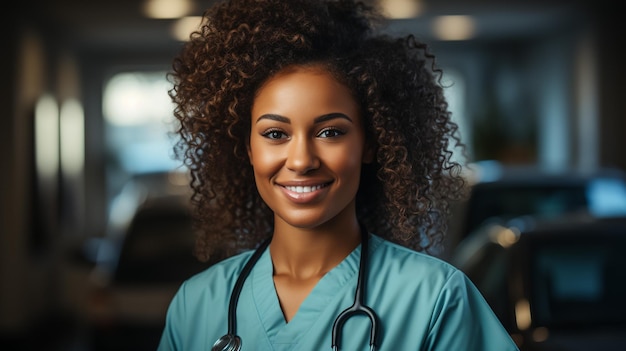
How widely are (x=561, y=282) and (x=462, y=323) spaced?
195 centimetres

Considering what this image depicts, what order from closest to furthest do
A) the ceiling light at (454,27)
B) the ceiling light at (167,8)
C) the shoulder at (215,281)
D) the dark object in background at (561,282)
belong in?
the shoulder at (215,281) < the dark object in background at (561,282) < the ceiling light at (167,8) < the ceiling light at (454,27)

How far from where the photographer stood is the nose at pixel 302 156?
5.82 feet

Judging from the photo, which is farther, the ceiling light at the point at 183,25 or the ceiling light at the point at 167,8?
the ceiling light at the point at 183,25

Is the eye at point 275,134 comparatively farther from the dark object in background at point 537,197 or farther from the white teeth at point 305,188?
the dark object in background at point 537,197

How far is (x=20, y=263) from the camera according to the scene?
333 inches

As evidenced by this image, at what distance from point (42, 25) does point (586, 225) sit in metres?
7.31

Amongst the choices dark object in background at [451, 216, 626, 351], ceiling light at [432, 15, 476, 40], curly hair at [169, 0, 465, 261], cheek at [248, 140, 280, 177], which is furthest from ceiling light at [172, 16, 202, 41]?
cheek at [248, 140, 280, 177]

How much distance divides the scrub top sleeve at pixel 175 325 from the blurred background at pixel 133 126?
2.61 meters

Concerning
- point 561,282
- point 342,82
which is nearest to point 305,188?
point 342,82

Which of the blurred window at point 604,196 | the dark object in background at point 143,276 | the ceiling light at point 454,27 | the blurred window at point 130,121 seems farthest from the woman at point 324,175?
the blurred window at point 130,121

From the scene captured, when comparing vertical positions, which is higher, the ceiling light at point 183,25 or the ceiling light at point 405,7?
the ceiling light at point 405,7

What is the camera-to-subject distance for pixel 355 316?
1.77m

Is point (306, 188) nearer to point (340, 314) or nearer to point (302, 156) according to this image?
point (302, 156)

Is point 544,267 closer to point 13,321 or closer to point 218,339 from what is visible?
point 218,339
